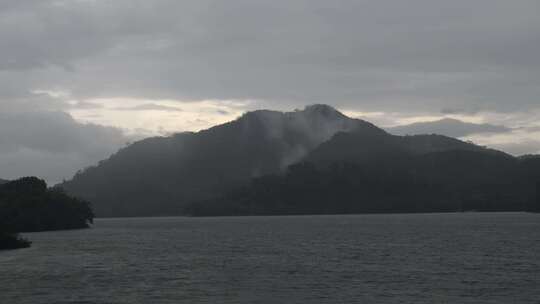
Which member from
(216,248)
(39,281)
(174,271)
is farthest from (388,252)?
(39,281)

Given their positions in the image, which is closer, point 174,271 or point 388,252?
point 174,271

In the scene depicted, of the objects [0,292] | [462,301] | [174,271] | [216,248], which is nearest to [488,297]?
[462,301]

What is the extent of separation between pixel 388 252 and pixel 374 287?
5726 centimetres

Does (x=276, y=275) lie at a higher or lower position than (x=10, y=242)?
lower

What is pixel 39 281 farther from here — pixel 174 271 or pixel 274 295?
pixel 274 295

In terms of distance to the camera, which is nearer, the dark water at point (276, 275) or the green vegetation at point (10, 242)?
the dark water at point (276, 275)

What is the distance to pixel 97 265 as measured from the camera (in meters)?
123

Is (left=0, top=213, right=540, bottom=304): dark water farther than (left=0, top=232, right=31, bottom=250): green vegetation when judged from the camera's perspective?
No

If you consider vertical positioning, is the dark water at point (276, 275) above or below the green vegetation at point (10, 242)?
below

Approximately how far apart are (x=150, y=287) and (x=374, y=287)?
28.4m

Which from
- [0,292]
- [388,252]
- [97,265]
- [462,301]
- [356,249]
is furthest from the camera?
[356,249]

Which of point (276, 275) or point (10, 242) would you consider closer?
point (276, 275)

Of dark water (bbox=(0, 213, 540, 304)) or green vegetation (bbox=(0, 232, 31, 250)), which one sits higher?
green vegetation (bbox=(0, 232, 31, 250))

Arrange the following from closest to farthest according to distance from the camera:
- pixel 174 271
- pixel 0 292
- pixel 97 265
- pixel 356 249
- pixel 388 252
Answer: pixel 0 292 → pixel 174 271 → pixel 97 265 → pixel 388 252 → pixel 356 249
